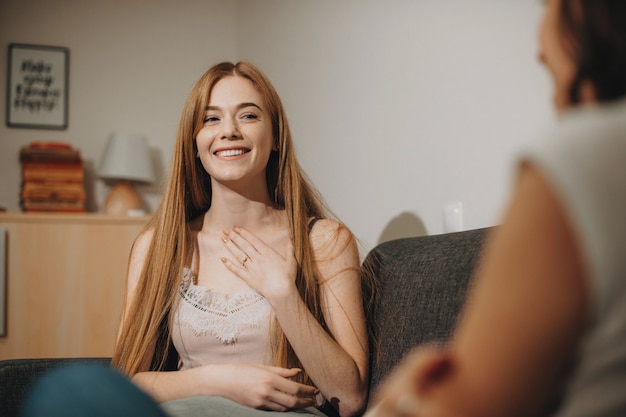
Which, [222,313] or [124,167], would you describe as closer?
[222,313]

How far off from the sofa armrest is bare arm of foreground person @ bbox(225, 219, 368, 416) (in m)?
0.49

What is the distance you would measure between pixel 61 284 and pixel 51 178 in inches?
24.6

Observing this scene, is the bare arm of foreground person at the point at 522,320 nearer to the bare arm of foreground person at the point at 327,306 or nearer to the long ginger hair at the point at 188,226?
the bare arm of foreground person at the point at 327,306

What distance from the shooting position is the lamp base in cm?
357

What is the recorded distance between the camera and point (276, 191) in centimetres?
185

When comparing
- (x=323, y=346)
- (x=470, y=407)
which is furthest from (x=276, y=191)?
(x=470, y=407)

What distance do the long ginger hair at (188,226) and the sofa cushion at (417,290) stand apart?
0.16m

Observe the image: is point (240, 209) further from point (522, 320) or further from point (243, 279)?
point (522, 320)

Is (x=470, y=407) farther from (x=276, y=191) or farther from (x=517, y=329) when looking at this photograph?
(x=276, y=191)

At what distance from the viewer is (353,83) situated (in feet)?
8.17

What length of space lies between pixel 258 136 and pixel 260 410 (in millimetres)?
676

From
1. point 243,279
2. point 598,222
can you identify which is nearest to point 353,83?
point 243,279

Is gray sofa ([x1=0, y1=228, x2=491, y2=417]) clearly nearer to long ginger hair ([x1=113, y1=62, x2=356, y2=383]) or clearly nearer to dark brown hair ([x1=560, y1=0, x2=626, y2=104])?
long ginger hair ([x1=113, y1=62, x2=356, y2=383])

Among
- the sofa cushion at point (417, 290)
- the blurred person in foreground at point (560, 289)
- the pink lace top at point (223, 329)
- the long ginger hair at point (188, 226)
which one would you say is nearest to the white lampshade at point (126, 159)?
the long ginger hair at point (188, 226)
